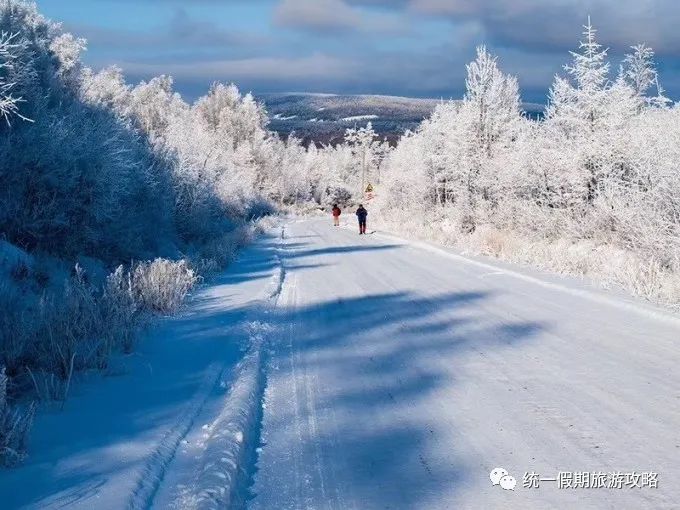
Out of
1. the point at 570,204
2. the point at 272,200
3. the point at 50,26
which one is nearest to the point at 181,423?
the point at 50,26

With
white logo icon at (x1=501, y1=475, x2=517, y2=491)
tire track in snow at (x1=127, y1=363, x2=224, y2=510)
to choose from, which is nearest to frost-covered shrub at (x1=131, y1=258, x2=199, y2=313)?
tire track in snow at (x1=127, y1=363, x2=224, y2=510)

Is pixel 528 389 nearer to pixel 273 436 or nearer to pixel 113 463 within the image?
pixel 273 436

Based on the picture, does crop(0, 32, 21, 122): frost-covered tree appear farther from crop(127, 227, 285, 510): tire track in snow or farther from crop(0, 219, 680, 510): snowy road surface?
crop(127, 227, 285, 510): tire track in snow

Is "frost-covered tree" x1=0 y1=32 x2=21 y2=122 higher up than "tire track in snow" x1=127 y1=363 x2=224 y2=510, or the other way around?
"frost-covered tree" x1=0 y1=32 x2=21 y2=122

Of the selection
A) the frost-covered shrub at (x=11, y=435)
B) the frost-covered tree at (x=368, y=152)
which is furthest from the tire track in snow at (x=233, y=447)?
the frost-covered tree at (x=368, y=152)

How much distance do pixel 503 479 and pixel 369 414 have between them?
157 centimetres

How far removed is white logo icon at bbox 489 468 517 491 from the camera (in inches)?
160

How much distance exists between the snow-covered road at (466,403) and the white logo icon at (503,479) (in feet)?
0.15

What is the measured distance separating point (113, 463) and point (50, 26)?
19870 mm

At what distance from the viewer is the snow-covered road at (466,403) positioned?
4.06m

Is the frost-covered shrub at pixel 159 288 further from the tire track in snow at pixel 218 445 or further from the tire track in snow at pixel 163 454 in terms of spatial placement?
the tire track in snow at pixel 163 454

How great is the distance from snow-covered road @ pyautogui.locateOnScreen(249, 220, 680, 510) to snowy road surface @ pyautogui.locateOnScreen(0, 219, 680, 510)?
20mm

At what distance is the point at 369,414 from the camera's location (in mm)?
5508

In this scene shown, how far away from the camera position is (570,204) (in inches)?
939
